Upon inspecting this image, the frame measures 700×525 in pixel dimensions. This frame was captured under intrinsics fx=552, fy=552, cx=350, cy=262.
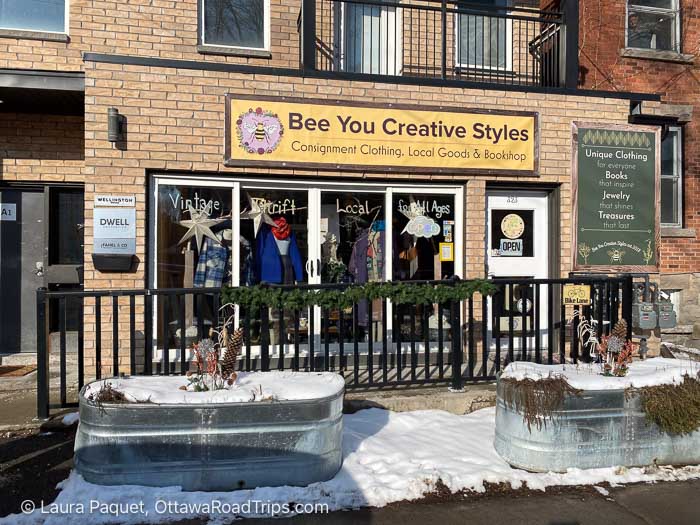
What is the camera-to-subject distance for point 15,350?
298 inches

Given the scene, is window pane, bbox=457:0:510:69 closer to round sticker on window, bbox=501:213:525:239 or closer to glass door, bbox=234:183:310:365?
round sticker on window, bbox=501:213:525:239

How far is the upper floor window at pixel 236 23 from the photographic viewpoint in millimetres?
7574

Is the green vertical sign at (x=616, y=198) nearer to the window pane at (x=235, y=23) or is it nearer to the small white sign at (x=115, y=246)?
the window pane at (x=235, y=23)

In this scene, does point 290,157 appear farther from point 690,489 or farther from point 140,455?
point 690,489

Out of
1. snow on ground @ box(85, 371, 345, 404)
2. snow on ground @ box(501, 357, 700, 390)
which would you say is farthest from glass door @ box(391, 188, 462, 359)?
snow on ground @ box(85, 371, 345, 404)

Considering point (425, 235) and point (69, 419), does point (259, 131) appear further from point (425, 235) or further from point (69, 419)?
Answer: point (69, 419)

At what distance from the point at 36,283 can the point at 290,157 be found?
4.16m

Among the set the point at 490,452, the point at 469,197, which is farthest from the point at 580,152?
the point at 490,452

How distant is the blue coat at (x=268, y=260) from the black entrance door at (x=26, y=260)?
106 inches

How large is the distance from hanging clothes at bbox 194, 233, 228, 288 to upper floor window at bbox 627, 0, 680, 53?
8.06 m

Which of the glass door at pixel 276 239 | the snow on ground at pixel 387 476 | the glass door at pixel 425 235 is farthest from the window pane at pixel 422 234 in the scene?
the snow on ground at pixel 387 476

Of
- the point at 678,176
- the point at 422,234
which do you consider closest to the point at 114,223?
the point at 422,234

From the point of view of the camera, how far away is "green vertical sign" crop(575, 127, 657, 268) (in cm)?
716

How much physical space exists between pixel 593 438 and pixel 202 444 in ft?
9.13
